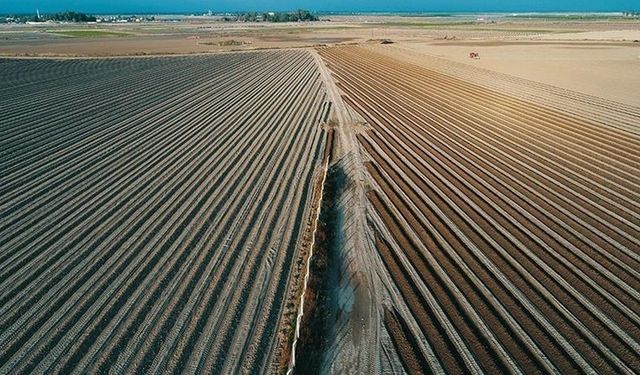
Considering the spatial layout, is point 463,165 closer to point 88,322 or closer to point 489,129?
point 489,129

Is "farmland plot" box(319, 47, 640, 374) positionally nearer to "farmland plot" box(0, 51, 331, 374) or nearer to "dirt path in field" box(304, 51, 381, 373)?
"dirt path in field" box(304, 51, 381, 373)

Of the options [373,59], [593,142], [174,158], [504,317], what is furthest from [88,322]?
[373,59]

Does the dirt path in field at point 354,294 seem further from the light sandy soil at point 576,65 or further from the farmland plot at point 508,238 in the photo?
the light sandy soil at point 576,65

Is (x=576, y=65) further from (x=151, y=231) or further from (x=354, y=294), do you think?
(x=151, y=231)

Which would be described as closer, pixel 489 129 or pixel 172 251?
pixel 172 251

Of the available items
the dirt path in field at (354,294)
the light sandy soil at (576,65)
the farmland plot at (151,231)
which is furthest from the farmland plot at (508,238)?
the light sandy soil at (576,65)
